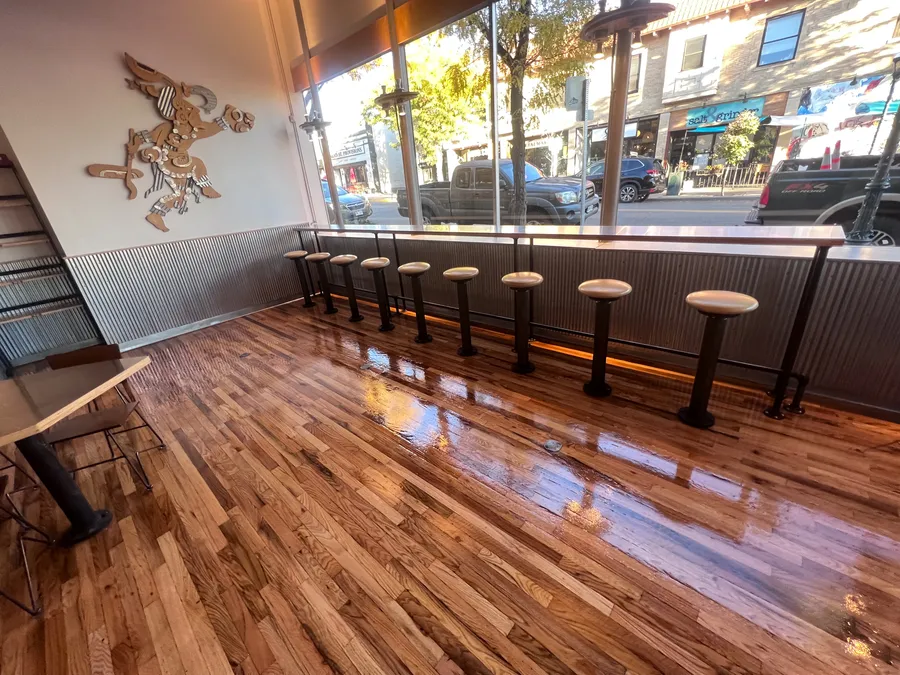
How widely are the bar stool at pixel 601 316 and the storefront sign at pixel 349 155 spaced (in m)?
4.61

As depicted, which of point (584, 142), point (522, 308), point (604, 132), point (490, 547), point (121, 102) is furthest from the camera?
point (121, 102)

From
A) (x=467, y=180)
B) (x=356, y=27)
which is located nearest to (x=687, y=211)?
(x=467, y=180)

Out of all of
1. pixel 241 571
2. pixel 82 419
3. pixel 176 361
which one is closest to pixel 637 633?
pixel 241 571

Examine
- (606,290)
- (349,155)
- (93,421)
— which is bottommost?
(93,421)

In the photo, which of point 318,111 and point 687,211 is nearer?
point 687,211

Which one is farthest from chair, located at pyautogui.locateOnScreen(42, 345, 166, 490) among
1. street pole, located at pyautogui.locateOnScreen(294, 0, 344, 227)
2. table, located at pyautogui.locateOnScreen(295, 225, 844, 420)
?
street pole, located at pyautogui.locateOnScreen(294, 0, 344, 227)

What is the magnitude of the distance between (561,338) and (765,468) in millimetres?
1733

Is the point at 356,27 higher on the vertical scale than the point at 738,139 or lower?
higher

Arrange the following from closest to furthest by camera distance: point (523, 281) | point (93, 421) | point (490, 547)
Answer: point (490, 547) → point (93, 421) → point (523, 281)

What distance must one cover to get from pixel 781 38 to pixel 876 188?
126cm

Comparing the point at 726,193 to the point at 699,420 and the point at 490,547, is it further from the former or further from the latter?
the point at 490,547

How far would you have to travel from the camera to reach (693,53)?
3.01 metres

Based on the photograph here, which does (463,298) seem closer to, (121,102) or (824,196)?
(824,196)

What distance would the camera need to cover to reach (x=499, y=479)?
6.39ft
